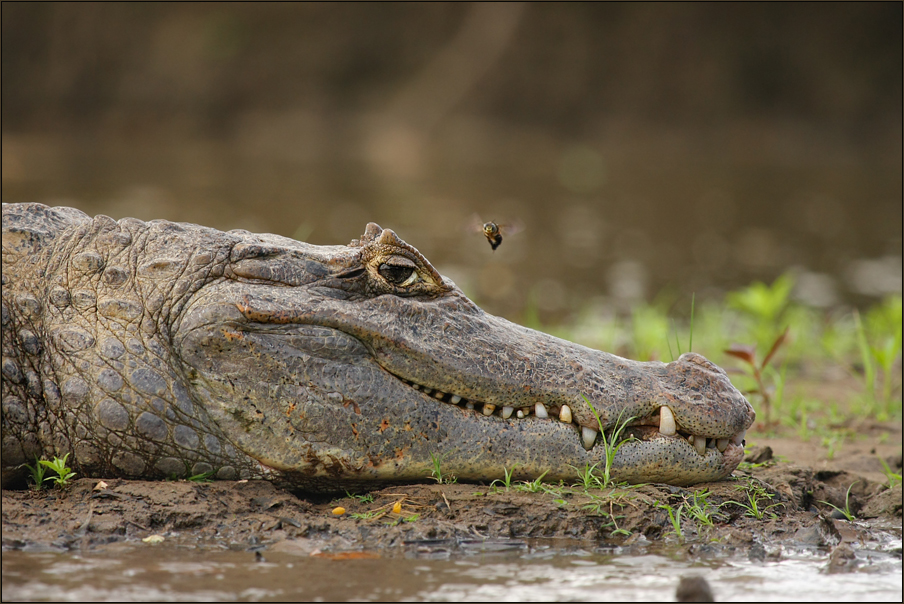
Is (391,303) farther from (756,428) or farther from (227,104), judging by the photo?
(227,104)

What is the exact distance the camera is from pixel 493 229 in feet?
15.0

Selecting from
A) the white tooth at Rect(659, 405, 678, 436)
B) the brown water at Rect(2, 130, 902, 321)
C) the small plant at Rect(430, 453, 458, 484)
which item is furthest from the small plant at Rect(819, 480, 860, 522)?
the brown water at Rect(2, 130, 902, 321)

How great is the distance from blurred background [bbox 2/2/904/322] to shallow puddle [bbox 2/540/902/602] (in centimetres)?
1505

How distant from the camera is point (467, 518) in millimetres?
3412

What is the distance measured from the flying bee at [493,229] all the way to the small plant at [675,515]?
1.57 metres

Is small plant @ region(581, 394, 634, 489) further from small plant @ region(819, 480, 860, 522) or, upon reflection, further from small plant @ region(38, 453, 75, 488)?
small plant @ region(38, 453, 75, 488)

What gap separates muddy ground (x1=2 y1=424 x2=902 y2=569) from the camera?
10.7 ft

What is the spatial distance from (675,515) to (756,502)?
1.38 ft

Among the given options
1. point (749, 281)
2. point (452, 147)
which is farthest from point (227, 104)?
point (749, 281)

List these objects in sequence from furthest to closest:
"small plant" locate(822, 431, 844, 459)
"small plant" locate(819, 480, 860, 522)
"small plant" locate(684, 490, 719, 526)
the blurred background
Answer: the blurred background < "small plant" locate(822, 431, 844, 459) < "small plant" locate(819, 480, 860, 522) < "small plant" locate(684, 490, 719, 526)

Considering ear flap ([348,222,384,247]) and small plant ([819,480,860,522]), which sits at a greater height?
ear flap ([348,222,384,247])

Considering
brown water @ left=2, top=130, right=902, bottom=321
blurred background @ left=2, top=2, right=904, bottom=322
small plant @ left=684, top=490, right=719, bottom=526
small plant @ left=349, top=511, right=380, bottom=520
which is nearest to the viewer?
small plant @ left=349, top=511, right=380, bottom=520

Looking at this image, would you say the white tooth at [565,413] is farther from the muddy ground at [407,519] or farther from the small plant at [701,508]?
the small plant at [701,508]

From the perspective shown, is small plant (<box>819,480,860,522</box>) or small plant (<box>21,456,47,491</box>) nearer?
small plant (<box>21,456,47,491</box>)
